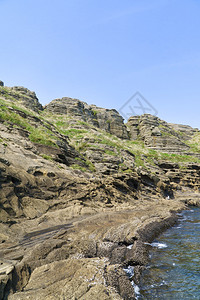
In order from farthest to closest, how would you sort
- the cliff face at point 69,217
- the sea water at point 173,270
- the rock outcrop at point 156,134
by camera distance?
the rock outcrop at point 156,134
the sea water at point 173,270
the cliff face at point 69,217

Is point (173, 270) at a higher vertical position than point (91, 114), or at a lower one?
lower

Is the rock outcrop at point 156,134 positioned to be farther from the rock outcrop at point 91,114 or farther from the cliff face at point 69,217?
the cliff face at point 69,217

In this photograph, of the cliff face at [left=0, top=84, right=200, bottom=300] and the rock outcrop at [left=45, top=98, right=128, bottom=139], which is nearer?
the cliff face at [left=0, top=84, right=200, bottom=300]

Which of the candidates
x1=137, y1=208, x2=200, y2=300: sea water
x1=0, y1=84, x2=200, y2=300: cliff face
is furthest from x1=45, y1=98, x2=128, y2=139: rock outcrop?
x1=137, y1=208, x2=200, y2=300: sea water

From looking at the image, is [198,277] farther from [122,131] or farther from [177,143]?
[122,131]

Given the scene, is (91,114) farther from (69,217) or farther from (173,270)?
(173,270)

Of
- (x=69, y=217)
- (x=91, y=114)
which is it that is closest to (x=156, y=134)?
(x=91, y=114)

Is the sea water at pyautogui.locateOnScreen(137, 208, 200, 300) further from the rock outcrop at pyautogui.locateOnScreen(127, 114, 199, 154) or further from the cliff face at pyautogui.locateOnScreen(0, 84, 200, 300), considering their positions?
Result: the rock outcrop at pyautogui.locateOnScreen(127, 114, 199, 154)

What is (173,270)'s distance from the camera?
31.1ft

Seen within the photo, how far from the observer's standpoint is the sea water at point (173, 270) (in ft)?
25.2

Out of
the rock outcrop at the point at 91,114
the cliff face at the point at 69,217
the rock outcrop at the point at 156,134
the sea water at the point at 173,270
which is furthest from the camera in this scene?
the rock outcrop at the point at 91,114

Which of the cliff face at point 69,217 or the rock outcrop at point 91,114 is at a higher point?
the rock outcrop at point 91,114

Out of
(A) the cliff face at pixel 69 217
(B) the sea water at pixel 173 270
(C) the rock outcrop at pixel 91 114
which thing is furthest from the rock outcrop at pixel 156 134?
(B) the sea water at pixel 173 270

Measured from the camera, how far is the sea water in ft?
25.2
